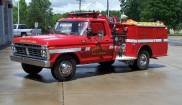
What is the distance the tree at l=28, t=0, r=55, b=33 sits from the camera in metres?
70.5

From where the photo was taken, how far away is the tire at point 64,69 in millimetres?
11625

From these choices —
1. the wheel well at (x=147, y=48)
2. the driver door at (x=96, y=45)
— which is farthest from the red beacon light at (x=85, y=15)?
the wheel well at (x=147, y=48)

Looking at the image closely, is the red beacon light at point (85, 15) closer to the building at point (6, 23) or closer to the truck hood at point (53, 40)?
the truck hood at point (53, 40)

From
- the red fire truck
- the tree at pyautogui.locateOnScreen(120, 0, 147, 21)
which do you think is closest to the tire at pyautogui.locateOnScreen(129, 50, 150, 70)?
the red fire truck

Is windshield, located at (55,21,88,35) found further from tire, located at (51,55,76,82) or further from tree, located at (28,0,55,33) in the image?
tree, located at (28,0,55,33)

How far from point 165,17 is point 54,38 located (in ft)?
215

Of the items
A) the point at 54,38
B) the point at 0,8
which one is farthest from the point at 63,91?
the point at 0,8

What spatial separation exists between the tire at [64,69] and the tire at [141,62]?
11.9 feet

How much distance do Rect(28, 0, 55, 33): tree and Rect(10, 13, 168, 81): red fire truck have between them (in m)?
54.8

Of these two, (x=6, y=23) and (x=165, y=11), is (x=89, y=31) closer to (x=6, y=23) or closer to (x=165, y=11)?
(x=6, y=23)

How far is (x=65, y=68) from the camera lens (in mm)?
11875

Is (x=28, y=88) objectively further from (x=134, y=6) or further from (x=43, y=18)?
(x=134, y=6)

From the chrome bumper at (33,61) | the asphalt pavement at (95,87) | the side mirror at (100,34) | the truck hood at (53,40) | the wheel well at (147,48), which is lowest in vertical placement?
the asphalt pavement at (95,87)

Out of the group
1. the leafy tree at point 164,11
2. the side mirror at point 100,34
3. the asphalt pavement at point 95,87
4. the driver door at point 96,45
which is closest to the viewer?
the asphalt pavement at point 95,87
